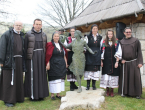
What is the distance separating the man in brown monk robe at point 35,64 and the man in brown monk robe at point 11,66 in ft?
0.64

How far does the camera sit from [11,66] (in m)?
4.07

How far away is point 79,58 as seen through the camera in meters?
4.43

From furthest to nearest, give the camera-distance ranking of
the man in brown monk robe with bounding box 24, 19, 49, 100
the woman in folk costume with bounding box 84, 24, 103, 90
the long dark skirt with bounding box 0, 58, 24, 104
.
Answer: the woman in folk costume with bounding box 84, 24, 103, 90
the man in brown monk robe with bounding box 24, 19, 49, 100
the long dark skirt with bounding box 0, 58, 24, 104

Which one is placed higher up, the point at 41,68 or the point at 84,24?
the point at 84,24

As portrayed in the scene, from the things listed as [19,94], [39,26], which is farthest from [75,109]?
[39,26]

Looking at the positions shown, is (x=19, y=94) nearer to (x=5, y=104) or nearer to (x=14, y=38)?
(x=5, y=104)

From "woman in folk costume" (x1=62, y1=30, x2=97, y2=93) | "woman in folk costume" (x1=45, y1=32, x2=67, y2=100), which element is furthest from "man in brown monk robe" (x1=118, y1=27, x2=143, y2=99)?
"woman in folk costume" (x1=45, y1=32, x2=67, y2=100)

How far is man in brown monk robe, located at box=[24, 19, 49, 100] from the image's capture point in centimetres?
438

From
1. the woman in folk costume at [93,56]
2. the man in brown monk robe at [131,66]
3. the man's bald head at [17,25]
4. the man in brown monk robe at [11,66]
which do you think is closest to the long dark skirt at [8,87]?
the man in brown monk robe at [11,66]

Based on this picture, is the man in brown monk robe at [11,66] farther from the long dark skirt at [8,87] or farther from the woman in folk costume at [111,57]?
the woman in folk costume at [111,57]

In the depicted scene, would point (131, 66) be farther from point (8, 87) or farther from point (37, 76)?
point (8, 87)

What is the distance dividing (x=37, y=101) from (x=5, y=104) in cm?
82

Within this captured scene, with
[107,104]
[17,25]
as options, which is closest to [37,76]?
[17,25]

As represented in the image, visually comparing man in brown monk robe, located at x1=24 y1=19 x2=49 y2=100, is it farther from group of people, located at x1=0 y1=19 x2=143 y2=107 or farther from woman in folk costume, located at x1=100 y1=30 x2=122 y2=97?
woman in folk costume, located at x1=100 y1=30 x2=122 y2=97
